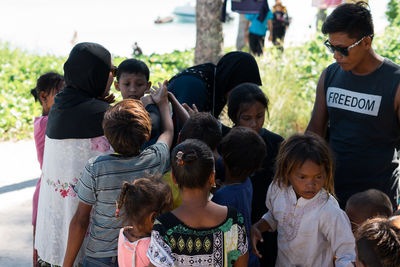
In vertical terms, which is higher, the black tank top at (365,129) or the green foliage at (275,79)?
the black tank top at (365,129)

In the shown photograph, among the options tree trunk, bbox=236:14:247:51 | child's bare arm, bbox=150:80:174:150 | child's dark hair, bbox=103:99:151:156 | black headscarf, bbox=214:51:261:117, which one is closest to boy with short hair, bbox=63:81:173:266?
child's dark hair, bbox=103:99:151:156

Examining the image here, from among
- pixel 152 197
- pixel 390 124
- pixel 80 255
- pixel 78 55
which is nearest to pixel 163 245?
pixel 152 197

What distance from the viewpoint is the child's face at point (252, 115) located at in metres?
3.16

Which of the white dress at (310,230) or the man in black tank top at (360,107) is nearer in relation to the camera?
the white dress at (310,230)

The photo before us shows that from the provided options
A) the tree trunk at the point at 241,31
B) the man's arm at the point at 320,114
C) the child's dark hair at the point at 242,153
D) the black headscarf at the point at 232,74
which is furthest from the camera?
the tree trunk at the point at 241,31

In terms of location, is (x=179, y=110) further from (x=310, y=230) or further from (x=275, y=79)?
(x=275, y=79)

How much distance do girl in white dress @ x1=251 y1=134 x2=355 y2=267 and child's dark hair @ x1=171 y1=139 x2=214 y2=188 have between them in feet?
1.59

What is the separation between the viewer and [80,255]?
2990 millimetres

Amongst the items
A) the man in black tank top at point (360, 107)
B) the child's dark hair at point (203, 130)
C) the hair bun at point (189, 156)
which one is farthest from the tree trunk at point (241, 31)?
the hair bun at point (189, 156)

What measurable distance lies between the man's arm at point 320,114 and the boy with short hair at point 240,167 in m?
0.79

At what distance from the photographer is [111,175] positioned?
2643mm

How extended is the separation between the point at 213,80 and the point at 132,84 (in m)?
0.59

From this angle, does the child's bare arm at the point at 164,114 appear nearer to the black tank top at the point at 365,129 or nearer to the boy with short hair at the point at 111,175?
the boy with short hair at the point at 111,175

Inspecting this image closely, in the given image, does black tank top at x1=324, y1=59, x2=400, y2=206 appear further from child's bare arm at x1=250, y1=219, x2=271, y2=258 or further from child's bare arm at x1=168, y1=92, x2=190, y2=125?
child's bare arm at x1=168, y1=92, x2=190, y2=125
